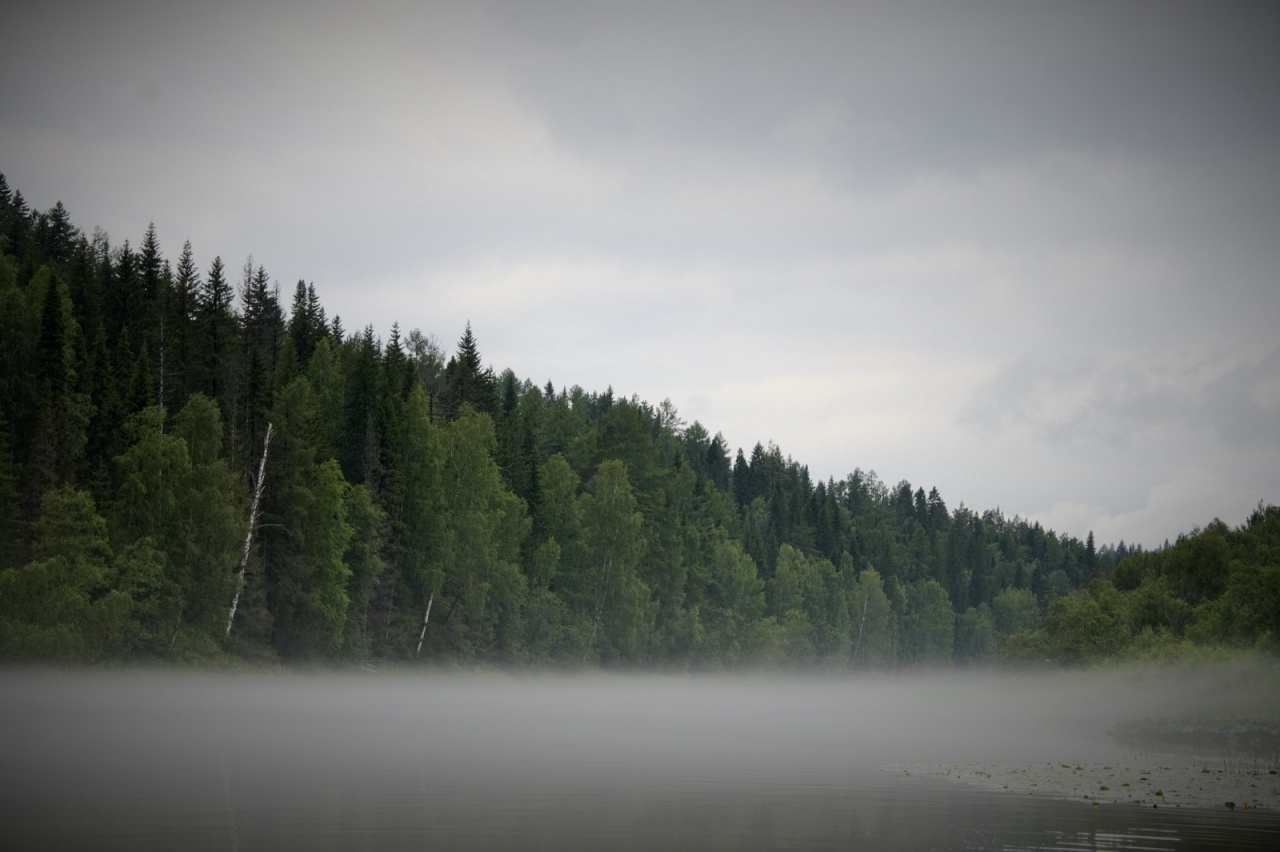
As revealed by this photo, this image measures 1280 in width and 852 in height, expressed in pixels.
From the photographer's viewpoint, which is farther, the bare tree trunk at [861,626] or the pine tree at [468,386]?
the bare tree trunk at [861,626]

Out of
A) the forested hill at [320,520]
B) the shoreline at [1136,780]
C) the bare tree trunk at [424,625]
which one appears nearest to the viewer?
the shoreline at [1136,780]

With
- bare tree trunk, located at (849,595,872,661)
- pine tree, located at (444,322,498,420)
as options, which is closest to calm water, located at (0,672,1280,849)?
pine tree, located at (444,322,498,420)

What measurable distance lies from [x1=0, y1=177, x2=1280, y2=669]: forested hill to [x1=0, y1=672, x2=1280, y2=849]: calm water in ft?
24.5

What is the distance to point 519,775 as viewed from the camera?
2695 cm

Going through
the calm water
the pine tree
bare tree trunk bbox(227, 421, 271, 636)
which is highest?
the pine tree

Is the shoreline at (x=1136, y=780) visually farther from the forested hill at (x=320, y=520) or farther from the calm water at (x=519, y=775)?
the forested hill at (x=320, y=520)

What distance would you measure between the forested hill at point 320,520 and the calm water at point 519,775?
7.46 meters

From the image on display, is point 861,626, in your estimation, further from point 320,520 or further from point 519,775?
point 519,775

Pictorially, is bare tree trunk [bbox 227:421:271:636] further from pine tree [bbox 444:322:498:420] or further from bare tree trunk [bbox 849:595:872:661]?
bare tree trunk [bbox 849:595:872:661]

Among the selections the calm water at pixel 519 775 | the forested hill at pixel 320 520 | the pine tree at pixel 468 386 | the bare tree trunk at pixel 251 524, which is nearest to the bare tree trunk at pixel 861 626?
the forested hill at pixel 320 520

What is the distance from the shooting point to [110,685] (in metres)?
54.8

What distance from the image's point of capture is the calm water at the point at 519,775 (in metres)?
17.7

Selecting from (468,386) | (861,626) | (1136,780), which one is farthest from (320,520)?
(861,626)

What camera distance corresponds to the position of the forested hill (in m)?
63.1
